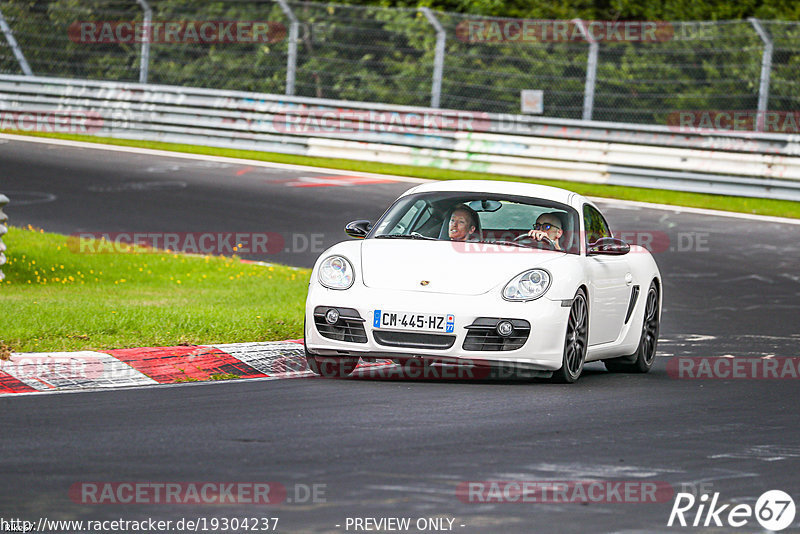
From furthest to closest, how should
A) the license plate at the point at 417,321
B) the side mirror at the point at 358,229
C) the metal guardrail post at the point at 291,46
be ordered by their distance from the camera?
1. the metal guardrail post at the point at 291,46
2. the side mirror at the point at 358,229
3. the license plate at the point at 417,321

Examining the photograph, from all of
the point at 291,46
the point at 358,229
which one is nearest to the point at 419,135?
the point at 291,46

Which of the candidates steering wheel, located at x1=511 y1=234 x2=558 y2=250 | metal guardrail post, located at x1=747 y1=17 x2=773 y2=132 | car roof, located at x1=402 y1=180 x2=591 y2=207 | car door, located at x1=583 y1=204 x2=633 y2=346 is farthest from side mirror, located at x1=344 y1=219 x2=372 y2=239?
metal guardrail post, located at x1=747 y1=17 x2=773 y2=132

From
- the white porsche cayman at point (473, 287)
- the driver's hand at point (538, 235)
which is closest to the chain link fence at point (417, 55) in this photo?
the white porsche cayman at point (473, 287)

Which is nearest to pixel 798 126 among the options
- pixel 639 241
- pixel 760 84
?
pixel 760 84

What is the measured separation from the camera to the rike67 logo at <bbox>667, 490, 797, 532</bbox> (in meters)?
5.49

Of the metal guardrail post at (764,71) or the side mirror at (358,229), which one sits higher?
the metal guardrail post at (764,71)

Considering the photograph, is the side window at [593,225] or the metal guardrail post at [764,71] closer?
the side window at [593,225]

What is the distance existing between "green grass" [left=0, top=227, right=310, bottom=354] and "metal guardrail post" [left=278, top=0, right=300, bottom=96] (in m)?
8.98

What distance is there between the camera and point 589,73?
22266 millimetres

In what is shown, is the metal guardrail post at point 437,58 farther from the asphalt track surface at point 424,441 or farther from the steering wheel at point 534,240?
the steering wheel at point 534,240

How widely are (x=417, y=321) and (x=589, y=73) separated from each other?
1426cm

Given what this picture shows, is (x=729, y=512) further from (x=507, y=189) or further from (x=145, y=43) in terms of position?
(x=145, y=43)

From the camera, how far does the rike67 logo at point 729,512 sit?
5488 mm

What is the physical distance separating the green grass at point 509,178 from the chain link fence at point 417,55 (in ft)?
3.70
